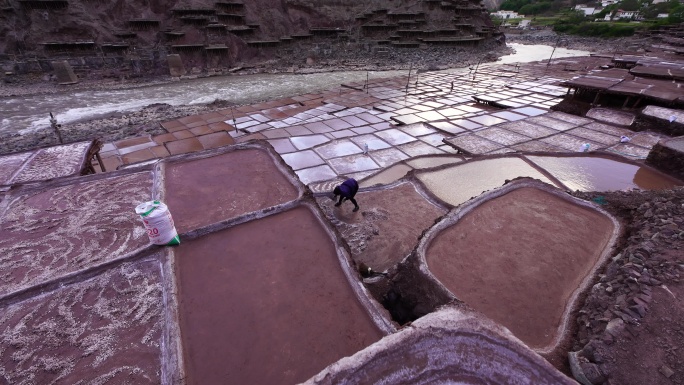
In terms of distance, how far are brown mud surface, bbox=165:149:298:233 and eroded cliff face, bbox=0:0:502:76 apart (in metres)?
15.8

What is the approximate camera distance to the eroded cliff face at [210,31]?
579 inches

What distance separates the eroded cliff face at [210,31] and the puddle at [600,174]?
16.8 metres

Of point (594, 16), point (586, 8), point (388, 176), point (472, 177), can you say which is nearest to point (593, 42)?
point (594, 16)

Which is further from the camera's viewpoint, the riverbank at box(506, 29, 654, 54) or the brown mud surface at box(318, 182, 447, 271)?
the riverbank at box(506, 29, 654, 54)

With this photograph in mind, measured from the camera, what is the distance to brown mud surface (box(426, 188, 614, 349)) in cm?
205

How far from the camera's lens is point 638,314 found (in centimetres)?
185

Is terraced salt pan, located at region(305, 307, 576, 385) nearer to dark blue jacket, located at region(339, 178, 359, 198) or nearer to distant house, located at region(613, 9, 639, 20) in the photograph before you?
dark blue jacket, located at region(339, 178, 359, 198)

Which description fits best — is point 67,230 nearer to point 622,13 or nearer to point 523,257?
point 523,257

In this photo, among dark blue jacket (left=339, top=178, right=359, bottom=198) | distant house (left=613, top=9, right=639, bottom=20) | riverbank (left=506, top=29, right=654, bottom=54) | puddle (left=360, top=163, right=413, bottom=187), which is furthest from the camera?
distant house (left=613, top=9, right=639, bottom=20)

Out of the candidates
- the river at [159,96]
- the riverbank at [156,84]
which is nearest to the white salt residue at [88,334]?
the riverbank at [156,84]

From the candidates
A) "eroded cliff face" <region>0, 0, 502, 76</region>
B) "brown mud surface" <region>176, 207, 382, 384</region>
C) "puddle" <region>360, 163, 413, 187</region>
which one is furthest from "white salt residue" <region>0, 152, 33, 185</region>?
"eroded cliff face" <region>0, 0, 502, 76</region>

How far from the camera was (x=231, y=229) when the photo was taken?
210 cm

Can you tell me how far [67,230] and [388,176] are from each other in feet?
13.9

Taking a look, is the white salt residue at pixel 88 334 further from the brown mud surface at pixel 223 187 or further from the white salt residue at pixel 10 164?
the white salt residue at pixel 10 164
